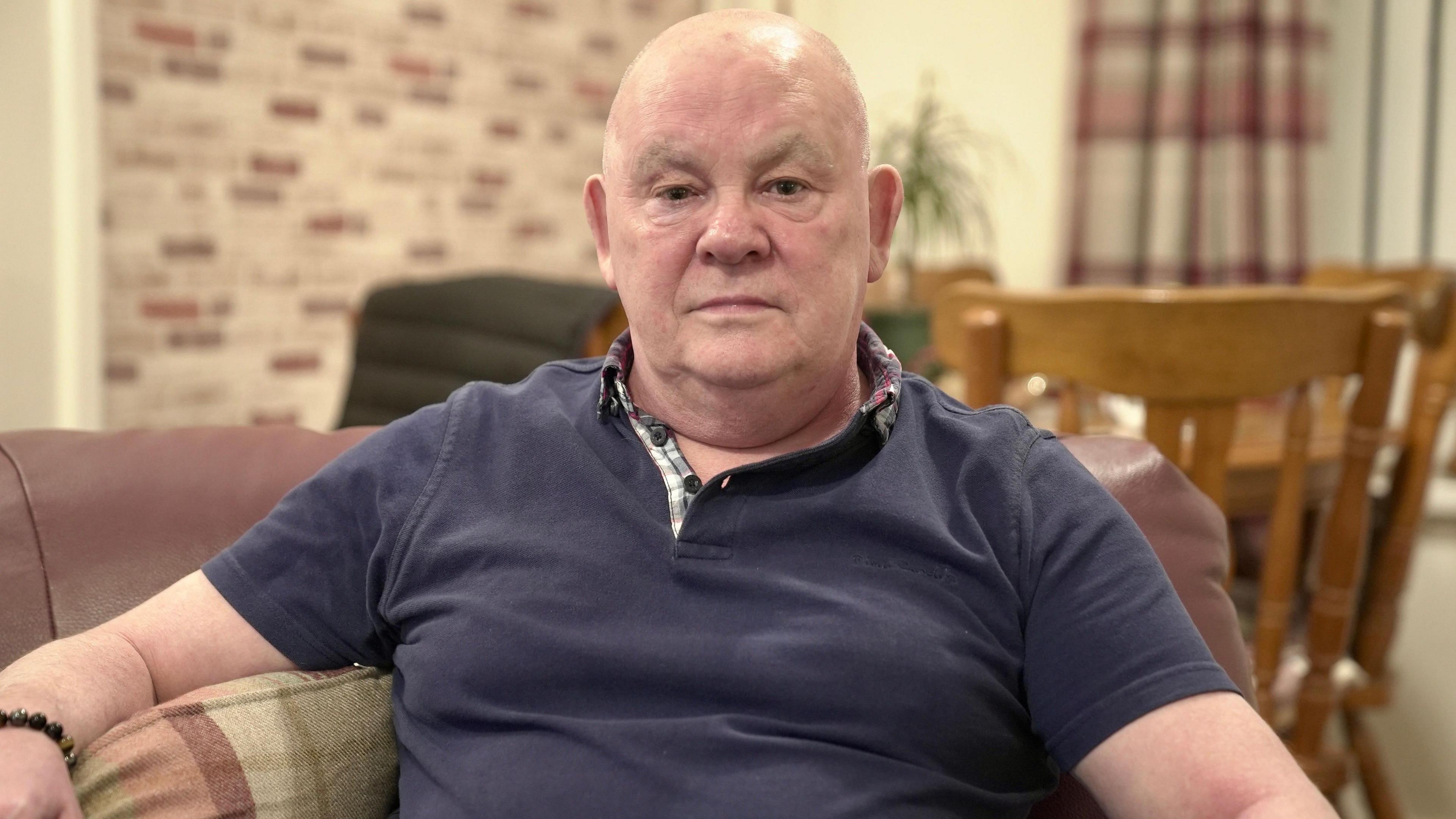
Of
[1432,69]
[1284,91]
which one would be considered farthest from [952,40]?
[1432,69]

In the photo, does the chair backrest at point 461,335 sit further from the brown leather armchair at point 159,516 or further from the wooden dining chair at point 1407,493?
the wooden dining chair at point 1407,493

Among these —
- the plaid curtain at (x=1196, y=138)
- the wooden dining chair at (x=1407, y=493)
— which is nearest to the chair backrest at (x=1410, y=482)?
the wooden dining chair at (x=1407, y=493)

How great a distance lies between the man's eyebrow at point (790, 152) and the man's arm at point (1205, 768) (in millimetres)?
565

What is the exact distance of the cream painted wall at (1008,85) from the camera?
383cm

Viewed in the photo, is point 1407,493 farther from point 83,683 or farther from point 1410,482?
point 83,683

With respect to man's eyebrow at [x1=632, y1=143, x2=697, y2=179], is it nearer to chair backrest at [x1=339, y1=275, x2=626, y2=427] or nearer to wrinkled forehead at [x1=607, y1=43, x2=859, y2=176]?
wrinkled forehead at [x1=607, y1=43, x2=859, y2=176]

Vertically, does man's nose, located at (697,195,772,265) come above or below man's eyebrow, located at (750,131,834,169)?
below

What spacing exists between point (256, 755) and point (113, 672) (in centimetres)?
14

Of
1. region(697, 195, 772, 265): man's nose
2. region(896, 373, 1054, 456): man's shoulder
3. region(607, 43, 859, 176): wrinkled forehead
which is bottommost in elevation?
region(896, 373, 1054, 456): man's shoulder

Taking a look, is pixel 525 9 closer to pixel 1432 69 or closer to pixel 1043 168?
pixel 1043 168

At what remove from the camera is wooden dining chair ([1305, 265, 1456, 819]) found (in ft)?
6.66

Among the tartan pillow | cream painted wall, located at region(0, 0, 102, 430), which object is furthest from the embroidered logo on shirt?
cream painted wall, located at region(0, 0, 102, 430)

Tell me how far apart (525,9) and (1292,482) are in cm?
307

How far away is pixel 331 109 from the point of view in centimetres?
353
